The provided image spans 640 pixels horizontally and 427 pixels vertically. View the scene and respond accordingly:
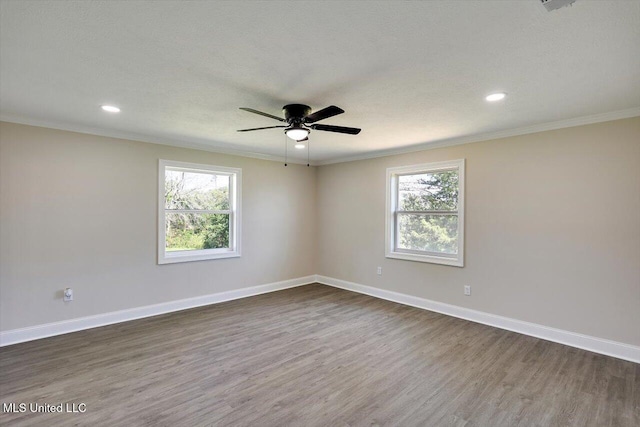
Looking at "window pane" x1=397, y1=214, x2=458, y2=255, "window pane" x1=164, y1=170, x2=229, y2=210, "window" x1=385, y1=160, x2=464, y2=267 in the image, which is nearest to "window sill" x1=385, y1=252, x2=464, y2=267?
"window" x1=385, y1=160, x2=464, y2=267

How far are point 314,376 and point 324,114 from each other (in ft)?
7.55

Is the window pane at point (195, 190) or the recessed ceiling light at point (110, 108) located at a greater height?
the recessed ceiling light at point (110, 108)

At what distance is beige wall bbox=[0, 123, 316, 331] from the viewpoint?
3520 mm

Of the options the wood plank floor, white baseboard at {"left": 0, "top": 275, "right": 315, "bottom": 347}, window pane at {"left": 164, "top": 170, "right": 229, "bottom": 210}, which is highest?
window pane at {"left": 164, "top": 170, "right": 229, "bottom": 210}

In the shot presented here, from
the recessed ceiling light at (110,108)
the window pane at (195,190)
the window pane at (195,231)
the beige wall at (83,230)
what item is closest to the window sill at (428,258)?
the beige wall at (83,230)

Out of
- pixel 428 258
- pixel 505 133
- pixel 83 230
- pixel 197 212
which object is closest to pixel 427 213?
pixel 428 258

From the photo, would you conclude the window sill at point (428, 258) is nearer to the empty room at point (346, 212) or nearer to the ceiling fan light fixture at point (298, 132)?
the empty room at point (346, 212)

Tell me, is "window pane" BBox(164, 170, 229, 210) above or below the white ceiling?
below

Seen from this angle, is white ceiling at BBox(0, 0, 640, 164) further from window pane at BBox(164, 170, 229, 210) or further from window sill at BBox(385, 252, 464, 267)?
window sill at BBox(385, 252, 464, 267)

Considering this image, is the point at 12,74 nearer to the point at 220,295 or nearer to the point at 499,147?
the point at 220,295

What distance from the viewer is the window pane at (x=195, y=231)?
15.6 ft

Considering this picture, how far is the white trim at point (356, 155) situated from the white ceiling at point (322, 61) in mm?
41

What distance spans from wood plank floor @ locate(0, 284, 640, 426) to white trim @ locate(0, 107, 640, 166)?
8.06ft

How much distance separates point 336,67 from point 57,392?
3351mm
